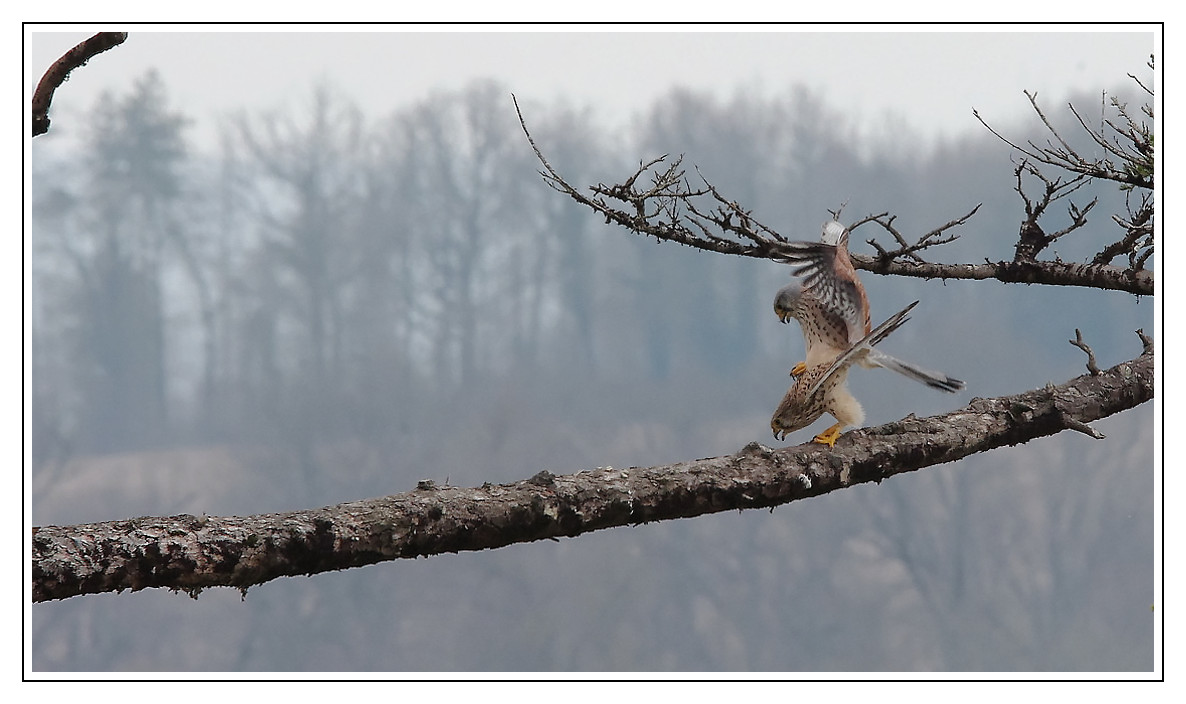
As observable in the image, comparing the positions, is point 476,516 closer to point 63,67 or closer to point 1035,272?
point 63,67

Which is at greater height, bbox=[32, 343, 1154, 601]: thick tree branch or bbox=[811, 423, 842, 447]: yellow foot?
bbox=[811, 423, 842, 447]: yellow foot

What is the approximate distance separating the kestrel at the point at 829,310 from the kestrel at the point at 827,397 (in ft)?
0.12

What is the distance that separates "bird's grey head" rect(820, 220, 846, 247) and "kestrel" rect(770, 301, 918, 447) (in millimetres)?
302

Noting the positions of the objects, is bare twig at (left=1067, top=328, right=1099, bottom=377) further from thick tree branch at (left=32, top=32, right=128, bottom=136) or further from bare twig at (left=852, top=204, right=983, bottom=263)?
thick tree branch at (left=32, top=32, right=128, bottom=136)

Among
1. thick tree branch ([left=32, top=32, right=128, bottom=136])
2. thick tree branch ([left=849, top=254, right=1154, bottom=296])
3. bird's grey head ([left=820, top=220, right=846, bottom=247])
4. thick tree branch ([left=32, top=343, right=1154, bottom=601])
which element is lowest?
thick tree branch ([left=32, top=343, right=1154, bottom=601])

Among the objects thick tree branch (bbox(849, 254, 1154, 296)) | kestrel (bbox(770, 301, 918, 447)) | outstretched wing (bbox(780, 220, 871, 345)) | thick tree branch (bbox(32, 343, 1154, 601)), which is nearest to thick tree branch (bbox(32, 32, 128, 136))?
thick tree branch (bbox(32, 343, 1154, 601))

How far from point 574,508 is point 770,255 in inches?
49.1

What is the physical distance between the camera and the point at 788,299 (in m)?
2.67

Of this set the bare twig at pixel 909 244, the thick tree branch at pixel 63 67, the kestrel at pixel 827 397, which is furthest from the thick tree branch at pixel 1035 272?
the thick tree branch at pixel 63 67

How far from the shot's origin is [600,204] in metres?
3.31

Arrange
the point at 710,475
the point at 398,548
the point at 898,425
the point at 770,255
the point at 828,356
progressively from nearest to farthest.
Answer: the point at 398,548 < the point at 710,475 < the point at 828,356 < the point at 898,425 < the point at 770,255

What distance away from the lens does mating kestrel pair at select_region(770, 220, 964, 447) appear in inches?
103
